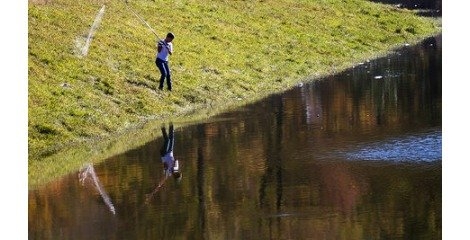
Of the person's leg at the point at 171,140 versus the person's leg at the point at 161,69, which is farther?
the person's leg at the point at 161,69

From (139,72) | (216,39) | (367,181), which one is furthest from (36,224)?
(216,39)

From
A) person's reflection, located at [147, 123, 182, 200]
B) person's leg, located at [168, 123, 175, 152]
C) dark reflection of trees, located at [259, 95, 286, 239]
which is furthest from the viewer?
person's leg, located at [168, 123, 175, 152]

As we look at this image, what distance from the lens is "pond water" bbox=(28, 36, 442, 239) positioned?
58.7 feet

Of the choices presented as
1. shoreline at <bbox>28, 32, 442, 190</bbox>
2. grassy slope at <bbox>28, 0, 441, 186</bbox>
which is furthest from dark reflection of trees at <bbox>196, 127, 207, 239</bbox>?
grassy slope at <bbox>28, 0, 441, 186</bbox>

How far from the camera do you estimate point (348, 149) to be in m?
24.1

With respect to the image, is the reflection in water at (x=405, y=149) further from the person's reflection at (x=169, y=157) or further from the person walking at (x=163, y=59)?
the person walking at (x=163, y=59)

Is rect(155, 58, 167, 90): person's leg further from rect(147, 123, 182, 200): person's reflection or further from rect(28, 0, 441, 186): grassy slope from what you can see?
rect(147, 123, 182, 200): person's reflection

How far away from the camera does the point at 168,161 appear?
2383 centimetres

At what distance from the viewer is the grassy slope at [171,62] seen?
1102 inches

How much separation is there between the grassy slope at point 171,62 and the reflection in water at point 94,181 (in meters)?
0.49

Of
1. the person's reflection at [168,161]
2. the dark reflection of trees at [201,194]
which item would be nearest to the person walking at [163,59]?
the person's reflection at [168,161]

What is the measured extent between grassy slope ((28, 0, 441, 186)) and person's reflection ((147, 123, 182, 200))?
0.66 m

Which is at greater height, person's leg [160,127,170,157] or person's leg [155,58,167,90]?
person's leg [155,58,167,90]

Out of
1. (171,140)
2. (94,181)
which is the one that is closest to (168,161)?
(94,181)
